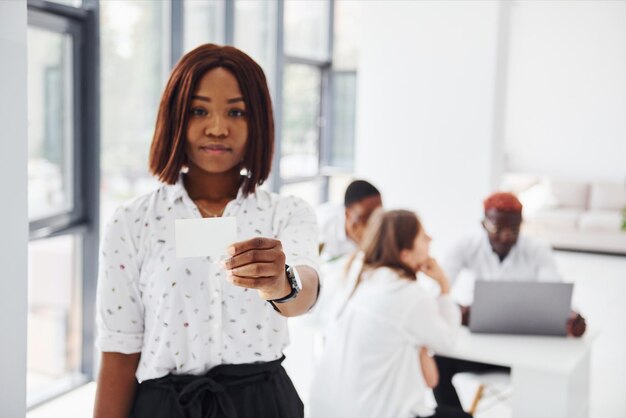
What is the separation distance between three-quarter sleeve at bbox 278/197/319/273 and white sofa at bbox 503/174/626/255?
190 inches

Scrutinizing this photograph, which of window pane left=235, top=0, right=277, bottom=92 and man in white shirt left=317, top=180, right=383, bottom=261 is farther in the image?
window pane left=235, top=0, right=277, bottom=92

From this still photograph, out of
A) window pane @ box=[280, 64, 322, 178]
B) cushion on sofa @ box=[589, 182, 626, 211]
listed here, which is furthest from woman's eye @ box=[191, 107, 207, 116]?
cushion on sofa @ box=[589, 182, 626, 211]

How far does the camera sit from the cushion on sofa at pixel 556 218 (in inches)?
268

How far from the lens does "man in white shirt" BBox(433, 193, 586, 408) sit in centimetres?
268

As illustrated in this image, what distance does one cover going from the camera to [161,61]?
393cm

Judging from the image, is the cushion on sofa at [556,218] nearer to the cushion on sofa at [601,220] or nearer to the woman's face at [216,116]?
the cushion on sofa at [601,220]

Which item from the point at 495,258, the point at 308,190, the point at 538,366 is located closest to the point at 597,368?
the point at 495,258

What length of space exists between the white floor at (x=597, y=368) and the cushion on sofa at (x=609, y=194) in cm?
64

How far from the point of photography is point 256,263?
0.92 metres

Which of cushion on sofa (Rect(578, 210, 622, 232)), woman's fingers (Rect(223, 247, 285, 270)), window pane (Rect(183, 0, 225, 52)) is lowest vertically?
cushion on sofa (Rect(578, 210, 622, 232))

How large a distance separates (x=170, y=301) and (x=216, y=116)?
1.01 ft

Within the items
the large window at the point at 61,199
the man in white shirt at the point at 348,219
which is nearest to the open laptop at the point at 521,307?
the man in white shirt at the point at 348,219

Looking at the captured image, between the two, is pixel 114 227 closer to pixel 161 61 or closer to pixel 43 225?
pixel 43 225
